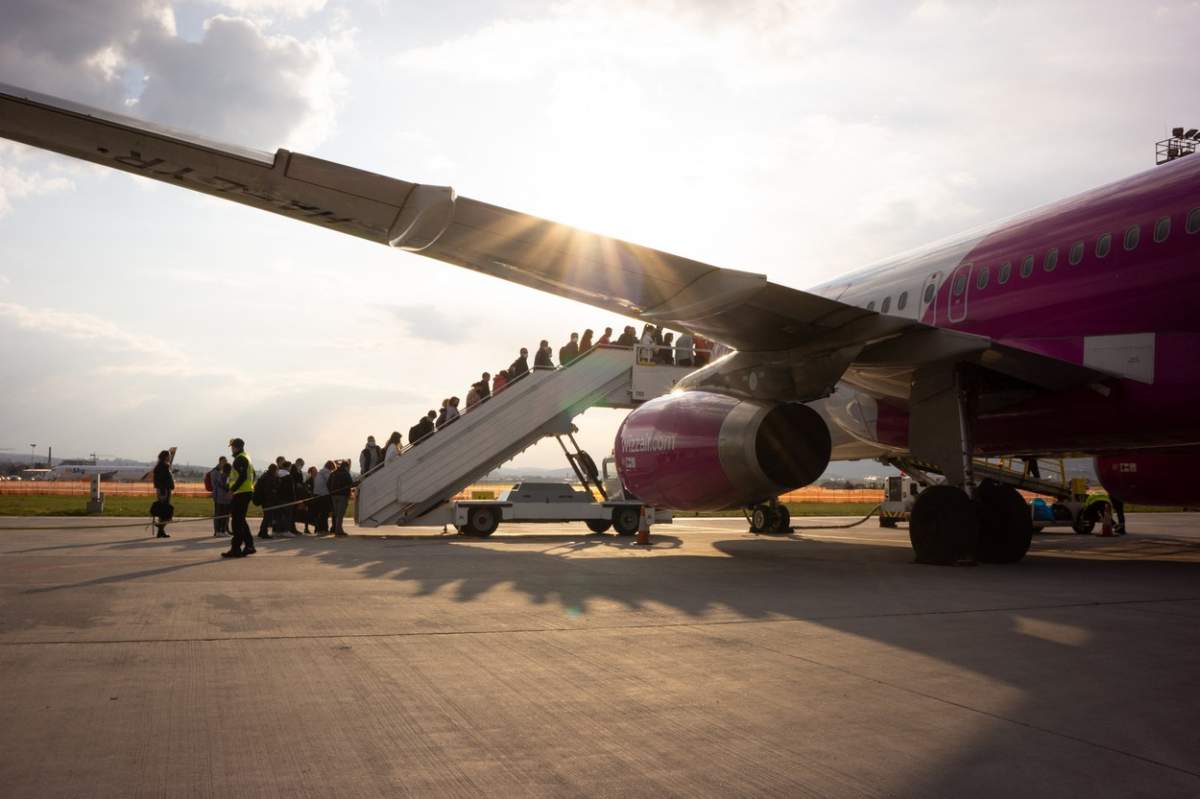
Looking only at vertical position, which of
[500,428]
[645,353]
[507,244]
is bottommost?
[500,428]

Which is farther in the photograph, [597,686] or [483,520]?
[483,520]

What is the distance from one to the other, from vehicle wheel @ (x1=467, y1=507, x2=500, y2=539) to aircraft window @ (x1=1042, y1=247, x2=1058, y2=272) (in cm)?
1130

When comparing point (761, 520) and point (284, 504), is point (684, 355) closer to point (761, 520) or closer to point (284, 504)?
point (761, 520)

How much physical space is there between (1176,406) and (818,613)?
15.9ft

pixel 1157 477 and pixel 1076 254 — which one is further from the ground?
pixel 1076 254

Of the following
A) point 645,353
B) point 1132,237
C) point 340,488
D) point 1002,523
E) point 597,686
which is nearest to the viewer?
point 597,686

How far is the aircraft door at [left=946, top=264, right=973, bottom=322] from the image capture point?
11.2 meters

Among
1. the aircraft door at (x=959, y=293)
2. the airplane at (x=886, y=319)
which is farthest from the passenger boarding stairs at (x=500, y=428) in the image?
the aircraft door at (x=959, y=293)

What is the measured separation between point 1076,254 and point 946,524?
3231mm

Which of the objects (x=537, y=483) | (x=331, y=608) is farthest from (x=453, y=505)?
(x=331, y=608)

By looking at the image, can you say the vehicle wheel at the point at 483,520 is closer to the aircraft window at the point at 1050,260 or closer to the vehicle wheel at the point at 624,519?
the vehicle wheel at the point at 624,519

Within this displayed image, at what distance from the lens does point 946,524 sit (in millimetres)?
10469

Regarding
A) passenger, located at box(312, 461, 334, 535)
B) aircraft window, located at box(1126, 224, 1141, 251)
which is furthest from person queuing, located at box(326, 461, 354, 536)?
aircraft window, located at box(1126, 224, 1141, 251)

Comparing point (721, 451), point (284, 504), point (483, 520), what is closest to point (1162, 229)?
point (721, 451)
